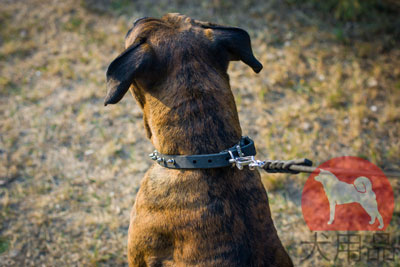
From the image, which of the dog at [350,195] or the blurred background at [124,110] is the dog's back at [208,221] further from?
the dog at [350,195]

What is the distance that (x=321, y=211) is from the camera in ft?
12.4

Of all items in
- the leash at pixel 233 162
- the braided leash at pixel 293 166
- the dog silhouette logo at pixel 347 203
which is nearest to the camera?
the braided leash at pixel 293 166

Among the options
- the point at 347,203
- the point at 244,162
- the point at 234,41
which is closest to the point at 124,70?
the point at 234,41

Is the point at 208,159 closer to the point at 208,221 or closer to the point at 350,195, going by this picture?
the point at 208,221

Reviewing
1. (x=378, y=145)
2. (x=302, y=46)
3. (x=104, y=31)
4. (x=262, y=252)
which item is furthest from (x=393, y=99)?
(x=104, y=31)

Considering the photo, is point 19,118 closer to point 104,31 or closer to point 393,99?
point 104,31

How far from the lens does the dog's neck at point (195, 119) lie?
213 cm

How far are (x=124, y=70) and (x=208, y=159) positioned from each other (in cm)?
68

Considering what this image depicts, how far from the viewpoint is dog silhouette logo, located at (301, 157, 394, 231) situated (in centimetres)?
365

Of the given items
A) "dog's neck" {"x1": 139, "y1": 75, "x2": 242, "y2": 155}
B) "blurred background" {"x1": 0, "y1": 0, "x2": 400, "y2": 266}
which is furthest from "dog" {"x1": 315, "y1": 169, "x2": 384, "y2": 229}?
"dog's neck" {"x1": 139, "y1": 75, "x2": 242, "y2": 155}

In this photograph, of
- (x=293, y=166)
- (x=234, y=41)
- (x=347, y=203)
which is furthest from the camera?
(x=347, y=203)

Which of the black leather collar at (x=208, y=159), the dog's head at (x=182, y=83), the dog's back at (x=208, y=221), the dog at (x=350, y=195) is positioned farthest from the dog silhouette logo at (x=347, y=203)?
the dog's head at (x=182, y=83)

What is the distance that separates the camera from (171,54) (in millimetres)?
2188

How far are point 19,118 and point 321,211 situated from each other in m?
4.00
